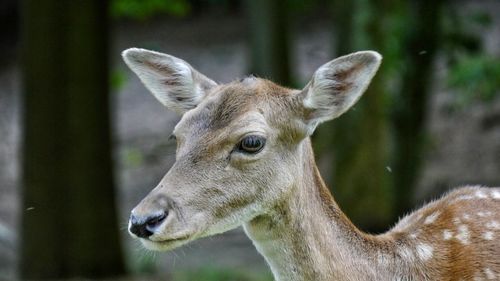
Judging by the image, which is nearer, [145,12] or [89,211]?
[89,211]

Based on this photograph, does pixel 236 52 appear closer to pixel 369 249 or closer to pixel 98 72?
pixel 98 72

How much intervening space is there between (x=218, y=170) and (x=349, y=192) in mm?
9273

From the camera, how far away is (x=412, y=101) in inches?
606

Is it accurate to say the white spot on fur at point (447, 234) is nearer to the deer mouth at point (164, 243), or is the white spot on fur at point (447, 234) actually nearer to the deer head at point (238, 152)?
the deer head at point (238, 152)

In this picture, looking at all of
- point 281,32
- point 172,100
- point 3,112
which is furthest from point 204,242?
point 3,112

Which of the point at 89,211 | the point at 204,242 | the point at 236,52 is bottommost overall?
the point at 236,52

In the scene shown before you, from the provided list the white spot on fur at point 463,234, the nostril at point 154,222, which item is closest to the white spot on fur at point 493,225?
the white spot on fur at point 463,234

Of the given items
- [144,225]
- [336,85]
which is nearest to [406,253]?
[336,85]

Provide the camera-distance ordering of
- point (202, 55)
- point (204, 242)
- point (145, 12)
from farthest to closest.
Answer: point (202, 55)
point (145, 12)
point (204, 242)

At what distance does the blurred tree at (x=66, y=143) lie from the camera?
39.7ft

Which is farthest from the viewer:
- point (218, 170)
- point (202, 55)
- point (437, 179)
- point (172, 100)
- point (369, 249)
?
point (202, 55)

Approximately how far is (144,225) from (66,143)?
7.33m

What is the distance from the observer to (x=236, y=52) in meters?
27.8

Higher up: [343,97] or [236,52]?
[343,97]
